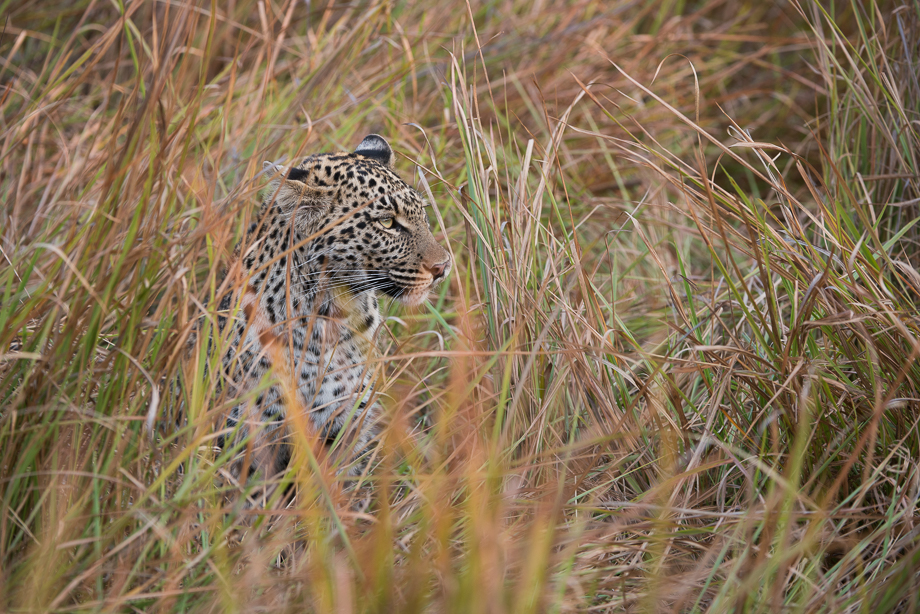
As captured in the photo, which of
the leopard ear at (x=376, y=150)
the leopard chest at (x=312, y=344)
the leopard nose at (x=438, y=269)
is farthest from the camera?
the leopard ear at (x=376, y=150)

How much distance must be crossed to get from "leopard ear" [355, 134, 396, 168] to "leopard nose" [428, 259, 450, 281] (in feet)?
2.12

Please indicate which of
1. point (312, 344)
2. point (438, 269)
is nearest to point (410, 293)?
point (438, 269)

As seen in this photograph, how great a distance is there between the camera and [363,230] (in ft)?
11.6

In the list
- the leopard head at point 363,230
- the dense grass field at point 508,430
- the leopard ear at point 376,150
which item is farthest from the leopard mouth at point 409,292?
the leopard ear at point 376,150

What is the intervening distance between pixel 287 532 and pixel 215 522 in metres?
0.22

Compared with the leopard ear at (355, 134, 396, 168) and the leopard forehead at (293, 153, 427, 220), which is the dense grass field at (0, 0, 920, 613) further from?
the leopard ear at (355, 134, 396, 168)

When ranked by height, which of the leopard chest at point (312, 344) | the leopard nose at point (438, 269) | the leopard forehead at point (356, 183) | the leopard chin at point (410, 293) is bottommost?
the leopard chest at point (312, 344)

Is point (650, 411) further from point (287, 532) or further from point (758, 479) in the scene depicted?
point (287, 532)

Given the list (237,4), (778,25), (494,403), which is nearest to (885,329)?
(494,403)

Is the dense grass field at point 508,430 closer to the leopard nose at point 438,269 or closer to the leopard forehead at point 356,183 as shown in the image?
the leopard nose at point 438,269

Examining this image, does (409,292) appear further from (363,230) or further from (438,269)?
(363,230)

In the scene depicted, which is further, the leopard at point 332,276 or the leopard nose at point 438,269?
the leopard nose at point 438,269

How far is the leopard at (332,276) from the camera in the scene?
324 centimetres

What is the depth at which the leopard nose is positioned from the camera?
3.61 m
